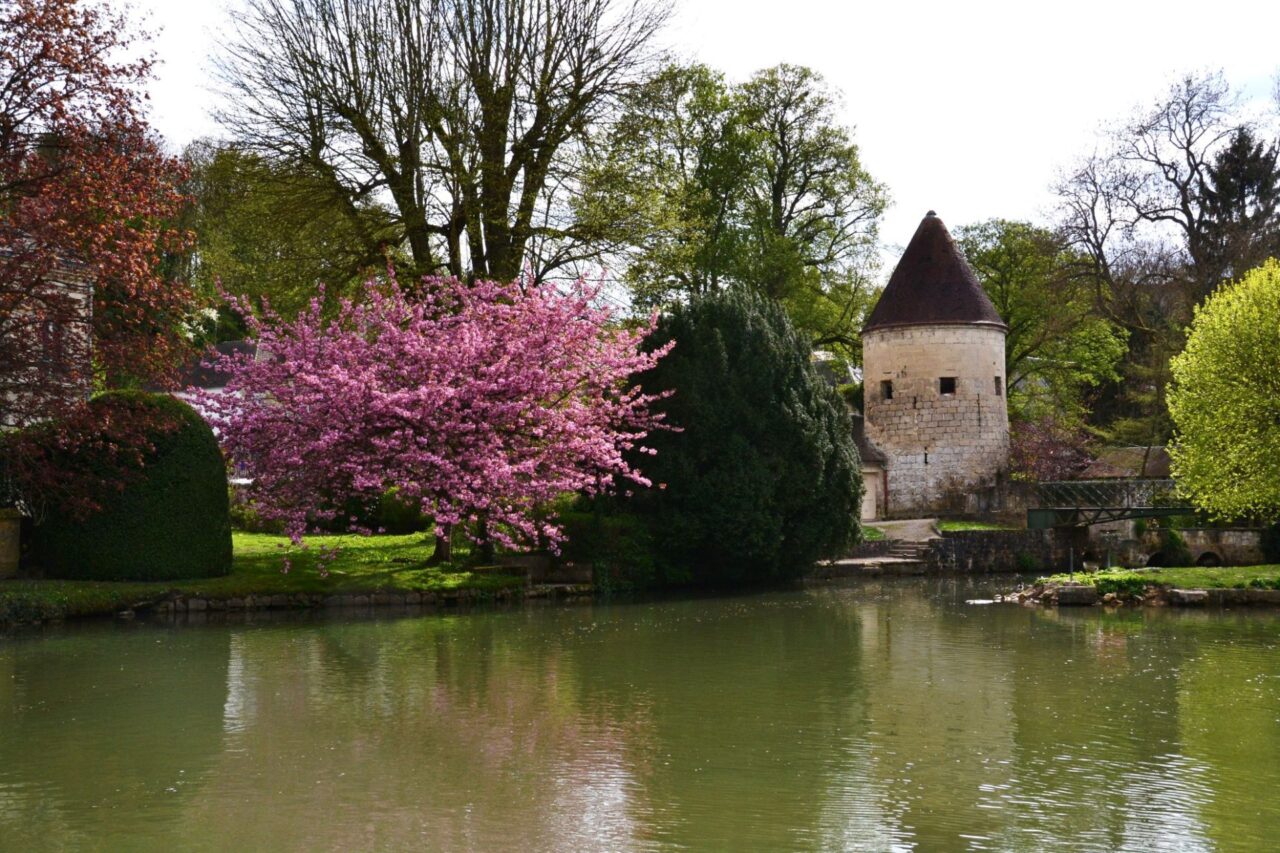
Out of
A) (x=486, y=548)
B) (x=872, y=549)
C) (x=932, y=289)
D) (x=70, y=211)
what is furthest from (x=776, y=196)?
(x=70, y=211)

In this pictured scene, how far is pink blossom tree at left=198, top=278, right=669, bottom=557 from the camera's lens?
22.3 m

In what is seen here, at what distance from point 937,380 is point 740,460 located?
1451cm

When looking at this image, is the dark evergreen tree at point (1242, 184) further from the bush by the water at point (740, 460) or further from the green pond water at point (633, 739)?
the green pond water at point (633, 739)

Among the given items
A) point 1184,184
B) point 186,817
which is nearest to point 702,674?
point 186,817

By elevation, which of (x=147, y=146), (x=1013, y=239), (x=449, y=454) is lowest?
(x=449, y=454)

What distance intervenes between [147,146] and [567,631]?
29.6ft

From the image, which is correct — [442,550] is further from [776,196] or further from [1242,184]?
[1242,184]

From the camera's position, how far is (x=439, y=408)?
22.7 metres

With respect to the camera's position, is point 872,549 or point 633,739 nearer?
point 633,739

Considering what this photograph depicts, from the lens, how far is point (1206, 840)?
7.72m

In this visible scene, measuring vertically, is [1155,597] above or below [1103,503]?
below

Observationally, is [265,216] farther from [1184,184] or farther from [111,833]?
[1184,184]

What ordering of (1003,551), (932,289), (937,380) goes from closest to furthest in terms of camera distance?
(1003,551)
(937,380)
(932,289)

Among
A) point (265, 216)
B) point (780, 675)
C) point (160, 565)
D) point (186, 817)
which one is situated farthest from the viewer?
point (265, 216)
